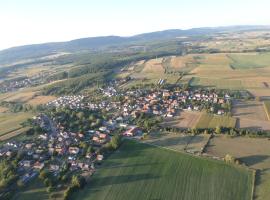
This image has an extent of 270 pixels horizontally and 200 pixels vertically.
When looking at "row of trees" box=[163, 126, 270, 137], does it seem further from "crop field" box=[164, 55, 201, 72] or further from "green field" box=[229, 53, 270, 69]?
"green field" box=[229, 53, 270, 69]

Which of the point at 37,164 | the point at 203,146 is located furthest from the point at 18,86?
the point at 203,146

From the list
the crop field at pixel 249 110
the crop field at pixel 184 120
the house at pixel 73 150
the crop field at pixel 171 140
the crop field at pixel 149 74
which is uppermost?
the crop field at pixel 149 74

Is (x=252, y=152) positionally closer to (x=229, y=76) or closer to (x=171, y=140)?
(x=171, y=140)

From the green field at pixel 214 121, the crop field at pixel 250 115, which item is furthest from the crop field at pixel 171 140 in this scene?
the crop field at pixel 250 115

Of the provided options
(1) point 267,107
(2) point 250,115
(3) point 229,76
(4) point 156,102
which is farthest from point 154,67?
(2) point 250,115

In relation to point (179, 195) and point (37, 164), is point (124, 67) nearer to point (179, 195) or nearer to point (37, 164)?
point (37, 164)

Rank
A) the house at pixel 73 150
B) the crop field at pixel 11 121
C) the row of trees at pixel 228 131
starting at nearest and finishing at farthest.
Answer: the house at pixel 73 150
the row of trees at pixel 228 131
the crop field at pixel 11 121

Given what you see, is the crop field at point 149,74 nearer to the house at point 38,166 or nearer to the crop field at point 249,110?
the crop field at point 249,110

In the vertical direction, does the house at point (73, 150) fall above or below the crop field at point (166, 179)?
above

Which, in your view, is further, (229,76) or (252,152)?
(229,76)
